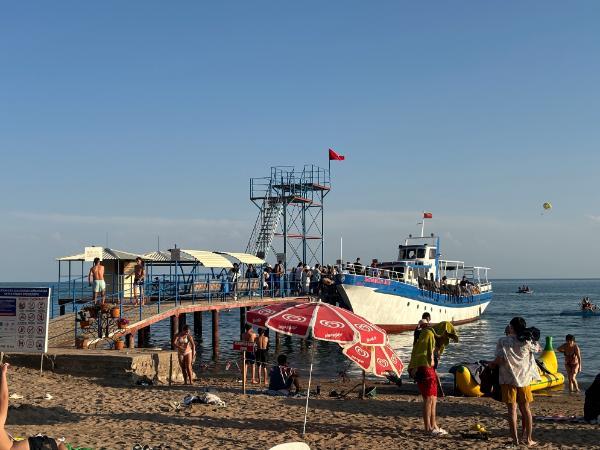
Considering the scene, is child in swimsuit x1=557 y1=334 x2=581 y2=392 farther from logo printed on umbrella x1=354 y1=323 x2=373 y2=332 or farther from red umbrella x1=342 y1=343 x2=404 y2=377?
logo printed on umbrella x1=354 y1=323 x2=373 y2=332

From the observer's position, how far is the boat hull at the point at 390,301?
109 feet

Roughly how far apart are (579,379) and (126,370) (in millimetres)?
14996

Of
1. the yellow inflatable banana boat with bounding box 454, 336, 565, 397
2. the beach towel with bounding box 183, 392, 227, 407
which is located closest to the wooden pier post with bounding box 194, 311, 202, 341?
the yellow inflatable banana boat with bounding box 454, 336, 565, 397

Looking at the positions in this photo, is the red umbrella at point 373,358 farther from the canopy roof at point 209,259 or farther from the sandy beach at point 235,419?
the canopy roof at point 209,259

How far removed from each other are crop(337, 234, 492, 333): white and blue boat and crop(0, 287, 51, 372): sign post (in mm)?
20276

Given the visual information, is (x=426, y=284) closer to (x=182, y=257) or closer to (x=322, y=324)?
(x=182, y=257)

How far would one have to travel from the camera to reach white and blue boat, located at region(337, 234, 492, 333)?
3341cm

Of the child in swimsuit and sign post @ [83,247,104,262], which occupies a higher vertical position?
sign post @ [83,247,104,262]

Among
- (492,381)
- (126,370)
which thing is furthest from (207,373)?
(492,381)

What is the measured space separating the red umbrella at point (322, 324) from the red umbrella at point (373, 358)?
11.8 inches

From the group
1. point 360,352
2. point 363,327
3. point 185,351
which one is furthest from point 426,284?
point 363,327

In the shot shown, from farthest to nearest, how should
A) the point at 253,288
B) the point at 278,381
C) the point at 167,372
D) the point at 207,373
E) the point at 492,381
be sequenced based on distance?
the point at 253,288 → the point at 207,373 → the point at 167,372 → the point at 278,381 → the point at 492,381

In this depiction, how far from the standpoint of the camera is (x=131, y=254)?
80.3 feet

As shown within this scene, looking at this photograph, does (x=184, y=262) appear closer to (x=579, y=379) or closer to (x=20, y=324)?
(x=20, y=324)
